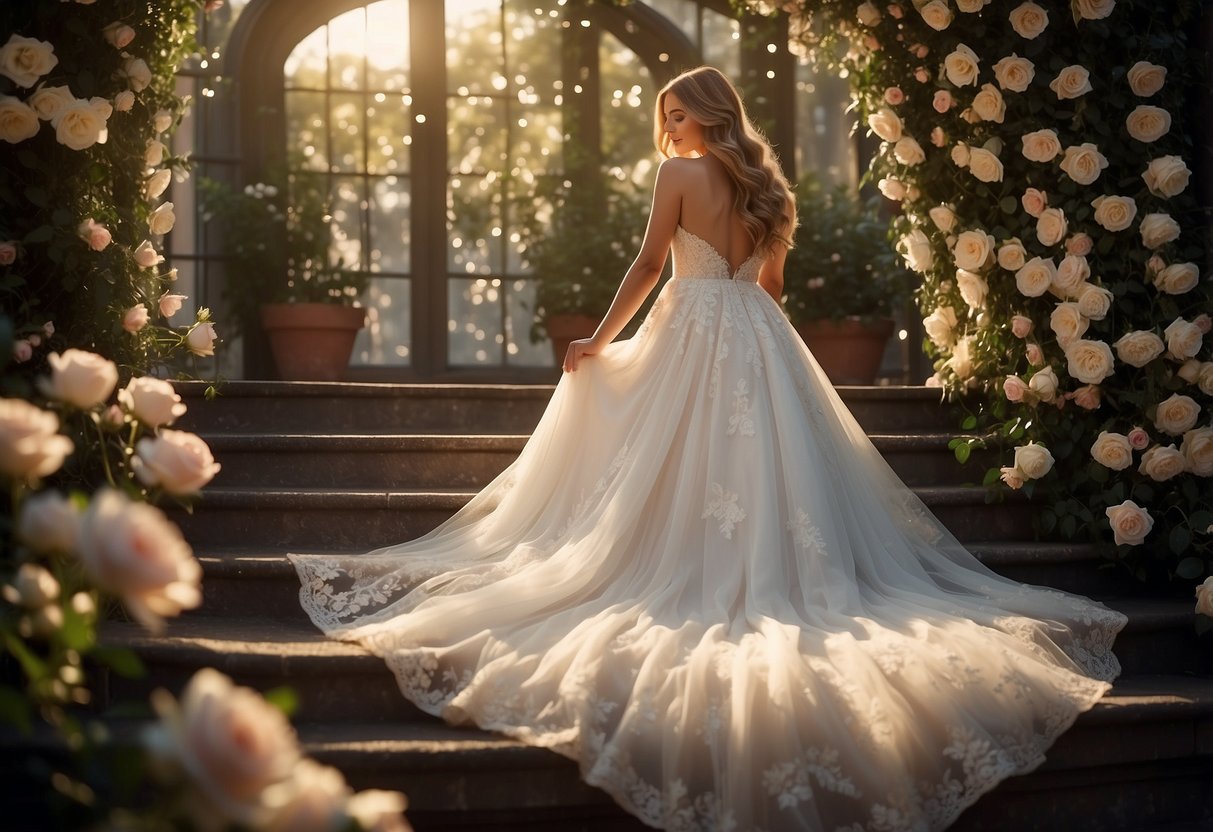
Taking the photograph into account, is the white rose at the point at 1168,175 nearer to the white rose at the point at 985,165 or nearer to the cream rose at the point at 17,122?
the white rose at the point at 985,165

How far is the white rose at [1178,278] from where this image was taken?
3.87m

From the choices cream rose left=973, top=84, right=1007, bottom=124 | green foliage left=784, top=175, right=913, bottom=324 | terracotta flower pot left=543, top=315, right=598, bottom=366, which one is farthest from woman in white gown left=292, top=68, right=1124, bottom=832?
terracotta flower pot left=543, top=315, right=598, bottom=366

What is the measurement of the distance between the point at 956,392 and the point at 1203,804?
177 centimetres

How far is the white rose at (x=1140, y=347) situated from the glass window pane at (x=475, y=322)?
4384 millimetres

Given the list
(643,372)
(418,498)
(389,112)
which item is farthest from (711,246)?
(389,112)

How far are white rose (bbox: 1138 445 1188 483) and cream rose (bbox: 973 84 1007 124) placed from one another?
122cm

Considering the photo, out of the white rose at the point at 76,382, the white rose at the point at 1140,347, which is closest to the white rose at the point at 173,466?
the white rose at the point at 76,382

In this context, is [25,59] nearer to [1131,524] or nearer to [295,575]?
[295,575]

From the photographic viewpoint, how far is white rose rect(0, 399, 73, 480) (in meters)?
1.59

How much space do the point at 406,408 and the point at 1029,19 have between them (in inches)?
103

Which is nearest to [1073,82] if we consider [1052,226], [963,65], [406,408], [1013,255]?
[963,65]

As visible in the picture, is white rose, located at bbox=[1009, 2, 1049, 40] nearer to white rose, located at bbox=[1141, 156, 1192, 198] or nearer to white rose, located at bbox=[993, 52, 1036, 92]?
white rose, located at bbox=[993, 52, 1036, 92]

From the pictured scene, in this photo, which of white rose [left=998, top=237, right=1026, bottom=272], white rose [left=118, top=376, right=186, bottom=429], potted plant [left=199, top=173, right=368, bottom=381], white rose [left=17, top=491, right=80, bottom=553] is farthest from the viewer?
potted plant [left=199, top=173, right=368, bottom=381]

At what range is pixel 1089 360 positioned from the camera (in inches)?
156
